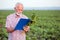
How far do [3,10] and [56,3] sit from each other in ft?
2.05

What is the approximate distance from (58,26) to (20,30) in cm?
79

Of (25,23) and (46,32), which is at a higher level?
(25,23)

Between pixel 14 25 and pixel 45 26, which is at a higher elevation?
pixel 14 25

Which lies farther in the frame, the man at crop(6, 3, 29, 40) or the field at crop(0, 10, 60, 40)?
the field at crop(0, 10, 60, 40)

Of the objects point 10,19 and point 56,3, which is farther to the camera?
point 56,3

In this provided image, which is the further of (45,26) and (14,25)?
(45,26)

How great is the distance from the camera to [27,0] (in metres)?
1.95

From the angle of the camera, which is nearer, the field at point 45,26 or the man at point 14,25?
the man at point 14,25

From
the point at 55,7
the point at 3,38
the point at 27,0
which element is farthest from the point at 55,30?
the point at 3,38

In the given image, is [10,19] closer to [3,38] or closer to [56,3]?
[3,38]

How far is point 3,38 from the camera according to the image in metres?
1.95

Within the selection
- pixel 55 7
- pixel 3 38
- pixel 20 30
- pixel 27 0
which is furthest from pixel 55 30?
pixel 20 30

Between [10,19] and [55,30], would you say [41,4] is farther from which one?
[10,19]

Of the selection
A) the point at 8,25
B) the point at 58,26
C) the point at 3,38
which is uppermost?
the point at 8,25
